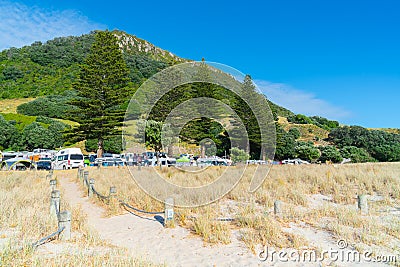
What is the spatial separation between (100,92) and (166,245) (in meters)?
25.1

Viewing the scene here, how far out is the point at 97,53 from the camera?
27641mm

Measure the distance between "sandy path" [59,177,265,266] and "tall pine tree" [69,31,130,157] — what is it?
21445 mm

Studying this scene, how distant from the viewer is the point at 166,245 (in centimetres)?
511

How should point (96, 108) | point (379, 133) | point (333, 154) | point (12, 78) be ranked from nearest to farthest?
point (96, 108)
point (333, 154)
point (379, 133)
point (12, 78)

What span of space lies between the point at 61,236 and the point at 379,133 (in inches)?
2072

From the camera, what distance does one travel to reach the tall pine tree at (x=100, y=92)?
2709 centimetres

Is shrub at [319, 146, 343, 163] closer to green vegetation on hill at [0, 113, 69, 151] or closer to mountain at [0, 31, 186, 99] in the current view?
mountain at [0, 31, 186, 99]

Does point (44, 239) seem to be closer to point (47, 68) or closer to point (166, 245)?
point (166, 245)

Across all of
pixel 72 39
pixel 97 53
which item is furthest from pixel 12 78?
pixel 97 53

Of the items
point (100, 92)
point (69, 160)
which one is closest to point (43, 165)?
point (69, 160)

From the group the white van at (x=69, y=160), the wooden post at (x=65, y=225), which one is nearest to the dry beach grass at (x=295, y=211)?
the wooden post at (x=65, y=225)

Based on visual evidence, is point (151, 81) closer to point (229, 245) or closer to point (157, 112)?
point (157, 112)

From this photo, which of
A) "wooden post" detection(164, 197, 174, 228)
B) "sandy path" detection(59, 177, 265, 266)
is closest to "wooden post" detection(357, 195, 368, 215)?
"sandy path" detection(59, 177, 265, 266)

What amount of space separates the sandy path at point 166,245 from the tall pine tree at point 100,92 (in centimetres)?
2145
